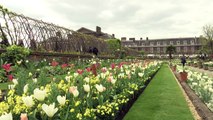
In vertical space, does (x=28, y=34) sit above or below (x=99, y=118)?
above

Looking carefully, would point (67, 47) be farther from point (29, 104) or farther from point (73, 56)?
point (29, 104)

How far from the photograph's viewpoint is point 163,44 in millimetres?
127375

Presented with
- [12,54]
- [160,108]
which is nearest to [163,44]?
[12,54]

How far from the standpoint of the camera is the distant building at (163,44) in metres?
118

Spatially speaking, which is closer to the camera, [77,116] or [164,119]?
[77,116]

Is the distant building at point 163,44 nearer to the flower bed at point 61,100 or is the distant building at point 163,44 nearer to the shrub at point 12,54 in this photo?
the shrub at point 12,54

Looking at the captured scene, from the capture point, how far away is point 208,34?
243ft

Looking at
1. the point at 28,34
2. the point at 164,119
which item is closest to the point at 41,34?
the point at 28,34

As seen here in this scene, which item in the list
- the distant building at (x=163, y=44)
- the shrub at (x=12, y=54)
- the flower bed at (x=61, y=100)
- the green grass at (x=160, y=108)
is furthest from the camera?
the distant building at (x=163, y=44)

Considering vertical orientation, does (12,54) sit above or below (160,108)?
above

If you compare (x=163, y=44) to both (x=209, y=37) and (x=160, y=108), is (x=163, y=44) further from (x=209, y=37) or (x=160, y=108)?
(x=160, y=108)

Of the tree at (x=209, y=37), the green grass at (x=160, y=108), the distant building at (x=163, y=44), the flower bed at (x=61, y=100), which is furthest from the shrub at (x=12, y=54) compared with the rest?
the distant building at (x=163, y=44)

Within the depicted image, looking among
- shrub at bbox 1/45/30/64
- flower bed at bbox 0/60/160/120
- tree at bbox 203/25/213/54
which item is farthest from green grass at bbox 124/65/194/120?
tree at bbox 203/25/213/54

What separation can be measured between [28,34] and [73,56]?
5018mm
